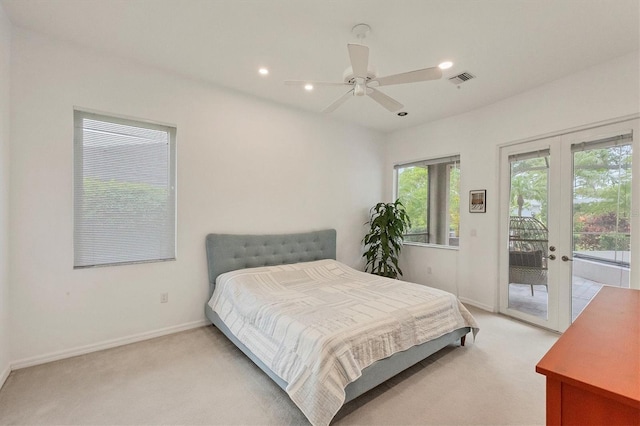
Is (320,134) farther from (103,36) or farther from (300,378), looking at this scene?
(300,378)

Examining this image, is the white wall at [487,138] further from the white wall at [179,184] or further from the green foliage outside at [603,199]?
the white wall at [179,184]

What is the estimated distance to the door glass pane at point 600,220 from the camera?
273 centimetres

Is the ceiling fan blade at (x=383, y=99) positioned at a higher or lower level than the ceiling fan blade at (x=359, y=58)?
lower

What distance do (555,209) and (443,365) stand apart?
86.7 inches

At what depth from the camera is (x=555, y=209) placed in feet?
10.5

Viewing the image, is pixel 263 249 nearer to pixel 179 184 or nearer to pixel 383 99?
pixel 179 184

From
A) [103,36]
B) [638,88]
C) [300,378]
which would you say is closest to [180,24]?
[103,36]

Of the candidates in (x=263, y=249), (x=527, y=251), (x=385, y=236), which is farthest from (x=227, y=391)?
(x=527, y=251)

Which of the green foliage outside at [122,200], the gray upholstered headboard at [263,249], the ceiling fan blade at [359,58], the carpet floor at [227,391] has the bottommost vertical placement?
the carpet floor at [227,391]

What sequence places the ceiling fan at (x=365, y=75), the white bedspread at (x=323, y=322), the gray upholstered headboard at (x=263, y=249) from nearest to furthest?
the white bedspread at (x=323, y=322) < the ceiling fan at (x=365, y=75) < the gray upholstered headboard at (x=263, y=249)

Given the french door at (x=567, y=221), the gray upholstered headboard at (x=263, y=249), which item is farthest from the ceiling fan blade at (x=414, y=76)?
the gray upholstered headboard at (x=263, y=249)

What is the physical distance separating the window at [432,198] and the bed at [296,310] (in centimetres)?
162

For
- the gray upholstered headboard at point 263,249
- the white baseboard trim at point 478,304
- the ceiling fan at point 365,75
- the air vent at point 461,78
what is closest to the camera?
the ceiling fan at point 365,75

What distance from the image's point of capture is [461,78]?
3111 millimetres
